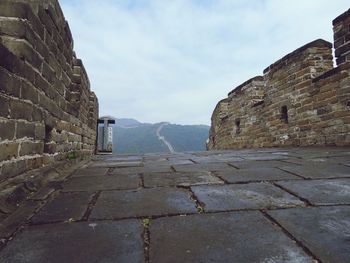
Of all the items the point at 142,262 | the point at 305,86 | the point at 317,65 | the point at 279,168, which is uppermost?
the point at 317,65

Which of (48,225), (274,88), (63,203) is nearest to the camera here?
(48,225)

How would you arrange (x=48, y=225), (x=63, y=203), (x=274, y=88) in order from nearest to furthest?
(x=48, y=225), (x=63, y=203), (x=274, y=88)

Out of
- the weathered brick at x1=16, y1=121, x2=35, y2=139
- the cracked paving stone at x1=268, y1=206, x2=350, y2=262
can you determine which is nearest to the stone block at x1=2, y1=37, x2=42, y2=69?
the weathered brick at x1=16, y1=121, x2=35, y2=139

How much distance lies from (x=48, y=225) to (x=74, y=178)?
3.92ft

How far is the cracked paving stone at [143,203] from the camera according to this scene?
4.68 ft

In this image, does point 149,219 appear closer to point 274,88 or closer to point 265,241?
point 265,241

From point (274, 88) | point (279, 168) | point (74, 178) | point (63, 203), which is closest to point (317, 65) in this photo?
point (274, 88)

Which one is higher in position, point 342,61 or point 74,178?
point 342,61

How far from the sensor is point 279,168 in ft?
8.64

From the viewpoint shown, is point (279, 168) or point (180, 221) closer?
point (180, 221)

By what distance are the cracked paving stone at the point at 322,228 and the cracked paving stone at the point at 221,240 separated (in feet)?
0.19

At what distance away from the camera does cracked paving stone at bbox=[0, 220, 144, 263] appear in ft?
3.20

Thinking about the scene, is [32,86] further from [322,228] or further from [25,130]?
[322,228]

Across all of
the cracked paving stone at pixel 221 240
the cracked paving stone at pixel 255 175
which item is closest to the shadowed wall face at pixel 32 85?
the cracked paving stone at pixel 221 240
